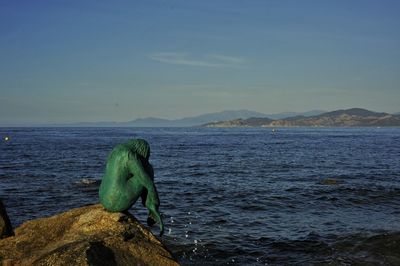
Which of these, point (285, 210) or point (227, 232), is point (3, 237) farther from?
point (285, 210)

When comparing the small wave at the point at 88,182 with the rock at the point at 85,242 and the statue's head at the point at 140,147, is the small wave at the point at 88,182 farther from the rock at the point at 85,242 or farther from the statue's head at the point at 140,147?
the statue's head at the point at 140,147

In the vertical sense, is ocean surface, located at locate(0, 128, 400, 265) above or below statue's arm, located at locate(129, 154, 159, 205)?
below

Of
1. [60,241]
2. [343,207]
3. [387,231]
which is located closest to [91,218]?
[60,241]

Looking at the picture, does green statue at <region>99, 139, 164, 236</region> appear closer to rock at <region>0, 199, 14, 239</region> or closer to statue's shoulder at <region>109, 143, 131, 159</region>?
statue's shoulder at <region>109, 143, 131, 159</region>

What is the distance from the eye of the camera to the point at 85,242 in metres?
6.20

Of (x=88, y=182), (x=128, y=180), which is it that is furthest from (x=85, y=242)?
(x=88, y=182)

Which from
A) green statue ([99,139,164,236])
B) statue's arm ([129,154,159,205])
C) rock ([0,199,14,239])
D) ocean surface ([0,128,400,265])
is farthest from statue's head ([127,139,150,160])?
ocean surface ([0,128,400,265])

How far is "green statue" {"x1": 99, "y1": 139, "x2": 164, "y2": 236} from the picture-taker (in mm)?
7082

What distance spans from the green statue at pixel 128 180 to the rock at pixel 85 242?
23cm

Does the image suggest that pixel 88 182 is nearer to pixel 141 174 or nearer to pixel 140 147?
pixel 140 147

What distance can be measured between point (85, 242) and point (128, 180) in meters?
1.32

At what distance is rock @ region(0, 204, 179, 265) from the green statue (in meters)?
0.23

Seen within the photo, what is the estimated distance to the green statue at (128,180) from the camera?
23.2 ft

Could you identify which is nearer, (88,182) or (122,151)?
(122,151)
